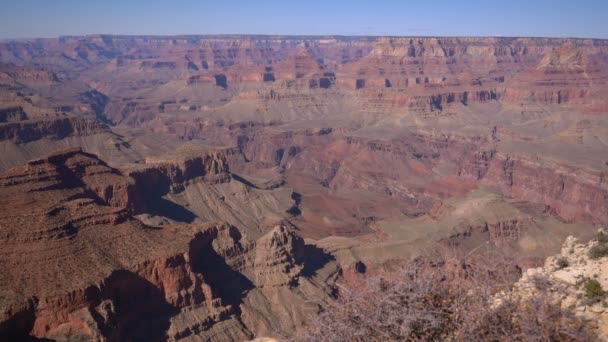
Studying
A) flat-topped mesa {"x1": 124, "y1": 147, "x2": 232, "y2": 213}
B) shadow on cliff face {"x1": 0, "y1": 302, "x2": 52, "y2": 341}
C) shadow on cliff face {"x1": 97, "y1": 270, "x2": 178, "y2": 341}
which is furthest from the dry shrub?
flat-topped mesa {"x1": 124, "y1": 147, "x2": 232, "y2": 213}

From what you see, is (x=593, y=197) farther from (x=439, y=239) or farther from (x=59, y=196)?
(x=59, y=196)

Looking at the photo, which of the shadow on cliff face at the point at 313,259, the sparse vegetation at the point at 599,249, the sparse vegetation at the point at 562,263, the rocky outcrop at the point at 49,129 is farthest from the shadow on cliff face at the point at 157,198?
the sparse vegetation at the point at 599,249

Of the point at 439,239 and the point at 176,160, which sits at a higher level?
the point at 176,160

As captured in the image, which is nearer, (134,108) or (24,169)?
(24,169)

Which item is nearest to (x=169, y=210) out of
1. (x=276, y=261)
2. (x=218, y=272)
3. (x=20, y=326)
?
(x=218, y=272)

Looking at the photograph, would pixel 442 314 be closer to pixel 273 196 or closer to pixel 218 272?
pixel 218 272

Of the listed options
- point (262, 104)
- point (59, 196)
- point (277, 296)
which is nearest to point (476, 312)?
point (277, 296)
